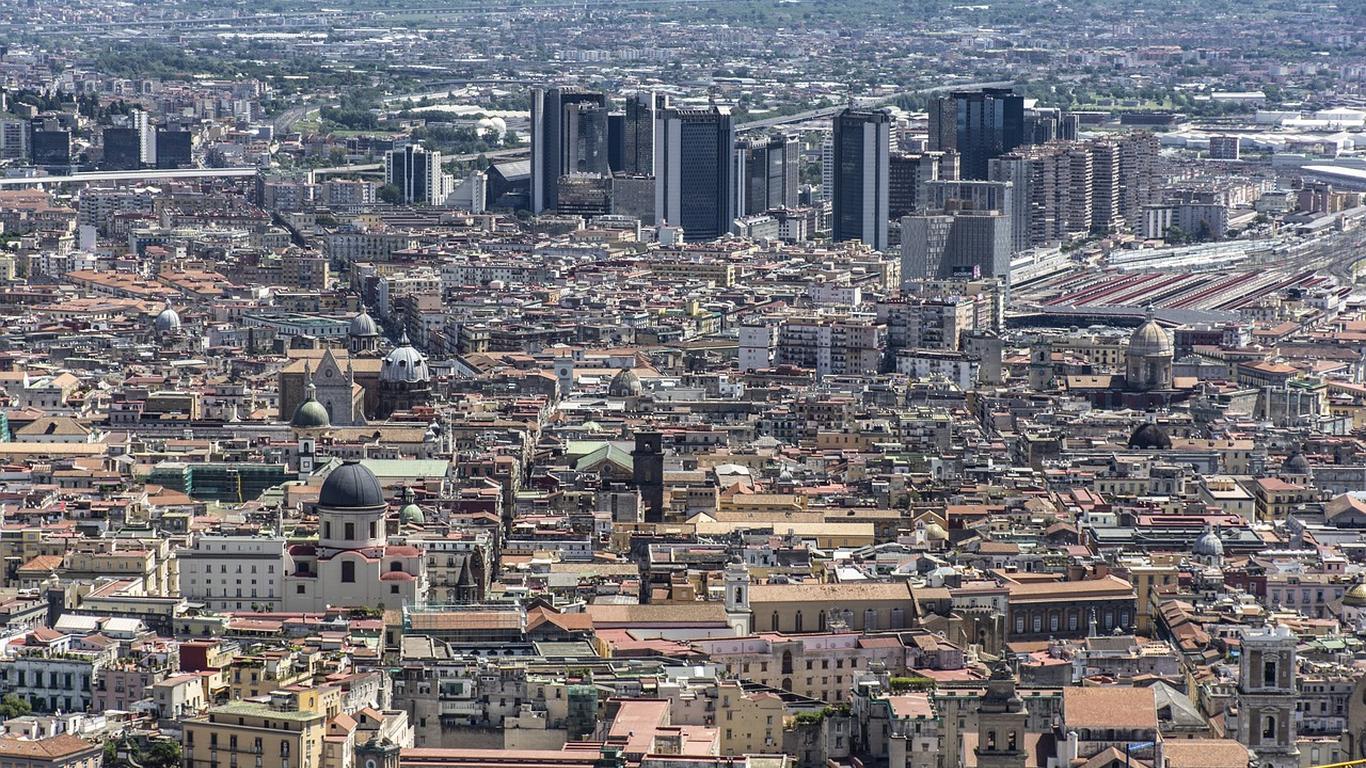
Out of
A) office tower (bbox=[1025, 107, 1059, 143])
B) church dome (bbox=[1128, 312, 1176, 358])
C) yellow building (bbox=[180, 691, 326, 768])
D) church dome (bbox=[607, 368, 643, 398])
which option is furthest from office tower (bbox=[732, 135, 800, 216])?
yellow building (bbox=[180, 691, 326, 768])

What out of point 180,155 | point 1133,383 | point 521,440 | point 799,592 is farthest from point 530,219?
point 799,592

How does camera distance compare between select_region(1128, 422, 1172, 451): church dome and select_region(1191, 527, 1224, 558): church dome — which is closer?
select_region(1191, 527, 1224, 558): church dome

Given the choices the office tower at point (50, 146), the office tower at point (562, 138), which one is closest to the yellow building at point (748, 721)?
the office tower at point (562, 138)

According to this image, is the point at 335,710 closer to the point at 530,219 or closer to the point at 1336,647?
the point at 1336,647

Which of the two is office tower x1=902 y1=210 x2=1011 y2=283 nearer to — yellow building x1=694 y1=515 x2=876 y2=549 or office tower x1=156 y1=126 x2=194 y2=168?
office tower x1=156 y1=126 x2=194 y2=168

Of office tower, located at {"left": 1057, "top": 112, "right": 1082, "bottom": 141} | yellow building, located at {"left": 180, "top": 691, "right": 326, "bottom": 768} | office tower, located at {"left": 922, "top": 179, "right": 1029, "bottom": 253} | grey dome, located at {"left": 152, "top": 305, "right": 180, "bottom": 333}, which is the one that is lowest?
office tower, located at {"left": 1057, "top": 112, "right": 1082, "bottom": 141}

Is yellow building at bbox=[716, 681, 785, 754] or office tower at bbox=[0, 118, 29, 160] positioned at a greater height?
yellow building at bbox=[716, 681, 785, 754]
